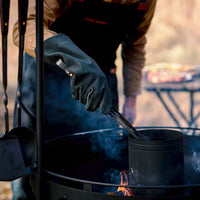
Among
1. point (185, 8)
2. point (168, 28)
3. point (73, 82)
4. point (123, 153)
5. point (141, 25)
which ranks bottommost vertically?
point (123, 153)

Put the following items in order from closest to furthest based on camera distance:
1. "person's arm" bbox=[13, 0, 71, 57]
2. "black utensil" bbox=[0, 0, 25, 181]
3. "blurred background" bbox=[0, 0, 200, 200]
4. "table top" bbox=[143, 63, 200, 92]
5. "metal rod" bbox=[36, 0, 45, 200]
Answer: "metal rod" bbox=[36, 0, 45, 200]
"black utensil" bbox=[0, 0, 25, 181]
"person's arm" bbox=[13, 0, 71, 57]
"table top" bbox=[143, 63, 200, 92]
"blurred background" bbox=[0, 0, 200, 200]

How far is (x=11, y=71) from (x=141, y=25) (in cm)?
712

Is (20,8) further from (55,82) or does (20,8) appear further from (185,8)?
(185,8)

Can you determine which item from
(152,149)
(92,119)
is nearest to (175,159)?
(152,149)

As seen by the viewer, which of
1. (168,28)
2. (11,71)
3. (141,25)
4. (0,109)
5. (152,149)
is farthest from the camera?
(168,28)

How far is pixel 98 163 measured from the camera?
136 centimetres

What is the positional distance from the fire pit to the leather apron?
283 millimetres

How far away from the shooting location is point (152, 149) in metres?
0.86

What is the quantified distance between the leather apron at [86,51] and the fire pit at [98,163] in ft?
0.93

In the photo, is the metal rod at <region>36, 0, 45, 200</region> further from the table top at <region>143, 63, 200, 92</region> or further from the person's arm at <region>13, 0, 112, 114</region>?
the table top at <region>143, 63, 200, 92</region>

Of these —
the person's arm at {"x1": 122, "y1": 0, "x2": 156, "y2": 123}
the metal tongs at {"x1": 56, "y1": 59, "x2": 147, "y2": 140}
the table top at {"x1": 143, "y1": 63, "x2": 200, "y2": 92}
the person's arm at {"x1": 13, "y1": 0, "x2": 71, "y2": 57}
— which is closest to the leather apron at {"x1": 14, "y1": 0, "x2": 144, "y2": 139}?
the person's arm at {"x1": 13, "y1": 0, "x2": 71, "y2": 57}

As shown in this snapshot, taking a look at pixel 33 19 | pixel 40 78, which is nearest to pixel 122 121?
pixel 40 78

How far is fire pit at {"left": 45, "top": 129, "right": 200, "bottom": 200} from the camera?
1.03m

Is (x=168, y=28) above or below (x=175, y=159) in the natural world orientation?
above
